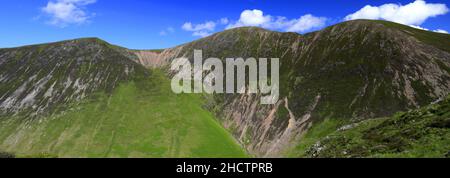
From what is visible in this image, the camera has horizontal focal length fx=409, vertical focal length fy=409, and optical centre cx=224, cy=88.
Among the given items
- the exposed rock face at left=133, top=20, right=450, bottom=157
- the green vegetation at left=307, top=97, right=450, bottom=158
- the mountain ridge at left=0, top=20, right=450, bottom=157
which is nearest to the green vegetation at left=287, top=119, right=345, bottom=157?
the mountain ridge at left=0, top=20, right=450, bottom=157

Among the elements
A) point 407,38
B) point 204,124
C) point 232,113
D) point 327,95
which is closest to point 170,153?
point 204,124

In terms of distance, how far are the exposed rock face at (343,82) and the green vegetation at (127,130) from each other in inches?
508

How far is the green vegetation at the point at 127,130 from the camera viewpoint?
13738cm

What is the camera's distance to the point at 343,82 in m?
147

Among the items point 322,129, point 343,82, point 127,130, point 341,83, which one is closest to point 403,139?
point 322,129

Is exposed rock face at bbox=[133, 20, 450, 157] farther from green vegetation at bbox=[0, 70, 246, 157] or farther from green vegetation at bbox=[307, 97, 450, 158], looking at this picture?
green vegetation at bbox=[307, 97, 450, 158]

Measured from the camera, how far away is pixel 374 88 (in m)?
136

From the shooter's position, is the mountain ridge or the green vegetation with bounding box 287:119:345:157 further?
the mountain ridge

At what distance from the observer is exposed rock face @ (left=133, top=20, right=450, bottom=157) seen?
131250mm

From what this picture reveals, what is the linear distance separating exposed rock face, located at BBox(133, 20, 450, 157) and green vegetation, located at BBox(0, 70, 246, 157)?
12.9 meters

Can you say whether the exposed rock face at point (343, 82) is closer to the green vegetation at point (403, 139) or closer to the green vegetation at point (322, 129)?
the green vegetation at point (322, 129)

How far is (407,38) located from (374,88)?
33.2 m

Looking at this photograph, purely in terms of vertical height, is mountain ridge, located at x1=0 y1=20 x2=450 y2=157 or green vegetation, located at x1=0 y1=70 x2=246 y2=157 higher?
mountain ridge, located at x1=0 y1=20 x2=450 y2=157

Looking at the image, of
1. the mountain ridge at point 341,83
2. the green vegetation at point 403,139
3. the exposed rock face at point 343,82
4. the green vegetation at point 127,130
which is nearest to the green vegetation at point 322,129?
the mountain ridge at point 341,83
